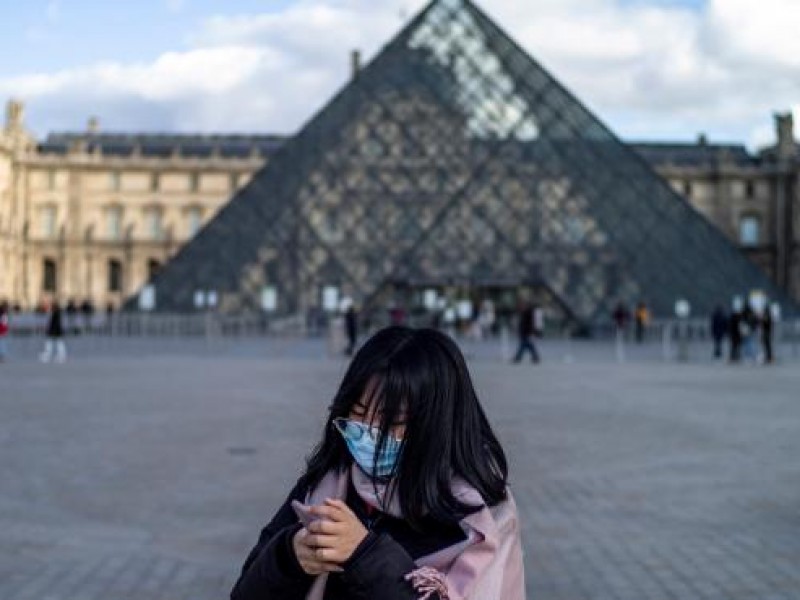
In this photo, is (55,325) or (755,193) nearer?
(55,325)

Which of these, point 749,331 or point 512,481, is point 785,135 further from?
point 512,481

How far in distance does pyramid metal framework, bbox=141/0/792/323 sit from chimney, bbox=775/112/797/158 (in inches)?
1733

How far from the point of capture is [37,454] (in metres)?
9.15

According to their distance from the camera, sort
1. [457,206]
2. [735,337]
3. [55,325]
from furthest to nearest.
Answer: [457,206] → [735,337] → [55,325]

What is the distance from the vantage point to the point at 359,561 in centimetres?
208

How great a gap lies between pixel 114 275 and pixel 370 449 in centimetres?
7993

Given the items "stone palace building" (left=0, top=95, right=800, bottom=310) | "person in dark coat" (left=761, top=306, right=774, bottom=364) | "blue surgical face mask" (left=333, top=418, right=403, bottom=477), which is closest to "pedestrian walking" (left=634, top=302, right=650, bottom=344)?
"person in dark coat" (left=761, top=306, right=774, bottom=364)

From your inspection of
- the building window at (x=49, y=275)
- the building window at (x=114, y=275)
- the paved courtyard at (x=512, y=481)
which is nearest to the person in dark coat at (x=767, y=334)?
the paved courtyard at (x=512, y=481)

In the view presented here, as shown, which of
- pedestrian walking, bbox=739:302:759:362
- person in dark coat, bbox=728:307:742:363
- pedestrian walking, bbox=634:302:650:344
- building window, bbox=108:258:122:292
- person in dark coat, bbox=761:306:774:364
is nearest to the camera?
person in dark coat, bbox=761:306:774:364

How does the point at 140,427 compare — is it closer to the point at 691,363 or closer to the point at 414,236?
the point at 691,363

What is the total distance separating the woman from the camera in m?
2.15

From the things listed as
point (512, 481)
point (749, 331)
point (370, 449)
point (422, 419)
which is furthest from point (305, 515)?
point (749, 331)

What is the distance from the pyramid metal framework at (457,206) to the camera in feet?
110

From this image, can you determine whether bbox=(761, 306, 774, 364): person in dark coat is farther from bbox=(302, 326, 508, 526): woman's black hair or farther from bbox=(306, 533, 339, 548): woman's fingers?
bbox=(306, 533, 339, 548): woman's fingers
